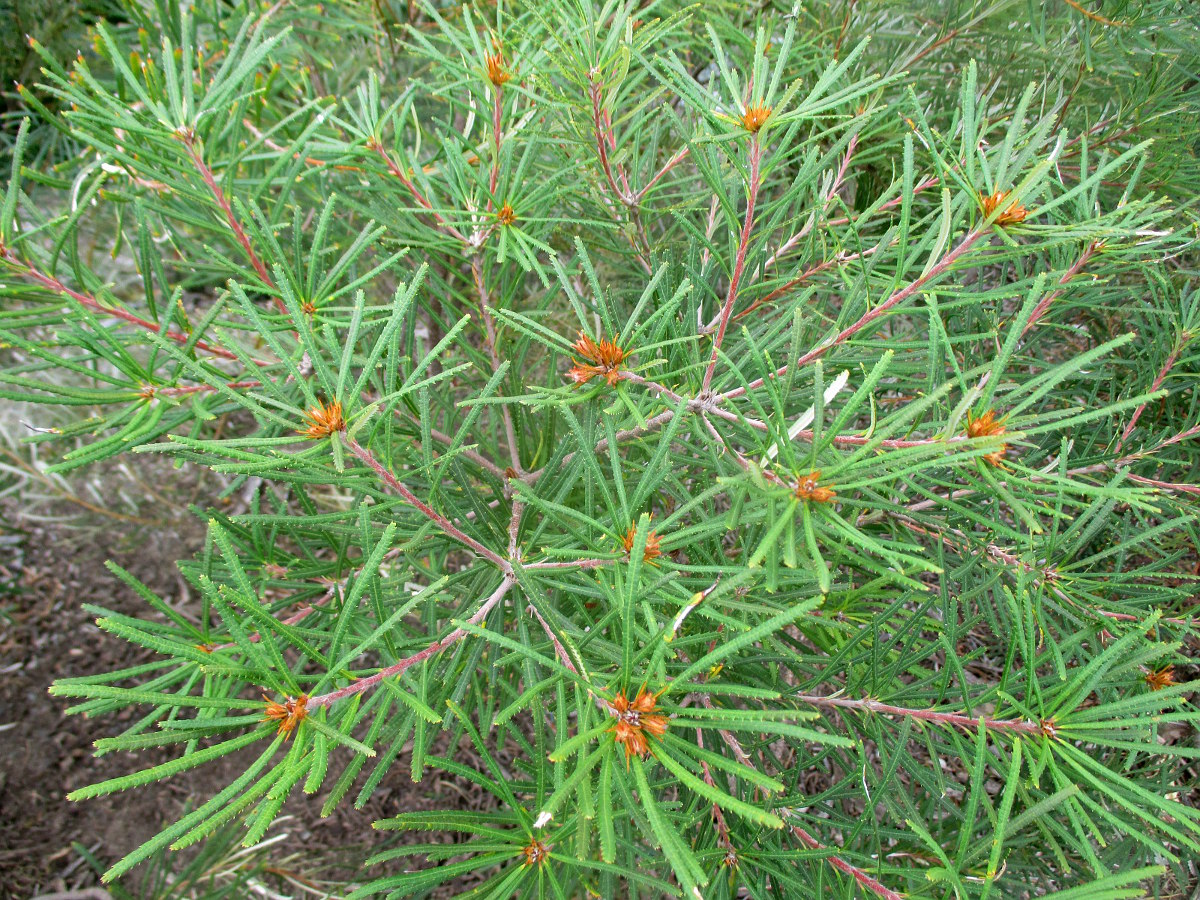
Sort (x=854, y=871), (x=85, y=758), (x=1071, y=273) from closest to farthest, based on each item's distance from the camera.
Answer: (x=854, y=871) → (x=1071, y=273) → (x=85, y=758)

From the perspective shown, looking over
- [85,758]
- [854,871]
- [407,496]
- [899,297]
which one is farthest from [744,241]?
[85,758]

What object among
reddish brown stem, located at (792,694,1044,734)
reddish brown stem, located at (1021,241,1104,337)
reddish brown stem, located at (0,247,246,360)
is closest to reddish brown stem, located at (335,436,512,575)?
reddish brown stem, located at (0,247,246,360)

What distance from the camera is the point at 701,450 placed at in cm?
65

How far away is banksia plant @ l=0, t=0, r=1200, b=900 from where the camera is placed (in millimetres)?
451

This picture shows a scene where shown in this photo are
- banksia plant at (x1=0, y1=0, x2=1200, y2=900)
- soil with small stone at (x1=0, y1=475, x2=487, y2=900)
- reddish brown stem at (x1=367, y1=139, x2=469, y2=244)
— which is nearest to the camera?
banksia plant at (x1=0, y1=0, x2=1200, y2=900)

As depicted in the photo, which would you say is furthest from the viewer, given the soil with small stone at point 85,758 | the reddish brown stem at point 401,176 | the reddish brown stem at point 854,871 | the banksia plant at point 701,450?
the soil with small stone at point 85,758

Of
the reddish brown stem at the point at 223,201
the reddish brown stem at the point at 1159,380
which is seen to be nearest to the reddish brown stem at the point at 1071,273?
the reddish brown stem at the point at 1159,380

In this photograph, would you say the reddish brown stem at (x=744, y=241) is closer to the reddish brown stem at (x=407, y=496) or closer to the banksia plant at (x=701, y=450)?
the banksia plant at (x=701, y=450)

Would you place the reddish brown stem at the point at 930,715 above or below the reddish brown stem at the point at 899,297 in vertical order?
below

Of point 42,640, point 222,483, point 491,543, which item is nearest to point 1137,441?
point 491,543

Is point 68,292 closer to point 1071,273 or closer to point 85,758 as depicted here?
point 1071,273

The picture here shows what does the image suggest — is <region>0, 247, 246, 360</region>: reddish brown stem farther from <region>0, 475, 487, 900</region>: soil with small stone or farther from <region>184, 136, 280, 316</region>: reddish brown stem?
<region>0, 475, 487, 900</region>: soil with small stone

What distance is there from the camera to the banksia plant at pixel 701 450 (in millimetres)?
451

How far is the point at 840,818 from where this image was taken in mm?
711
